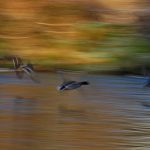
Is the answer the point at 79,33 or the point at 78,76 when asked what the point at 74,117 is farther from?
the point at 79,33

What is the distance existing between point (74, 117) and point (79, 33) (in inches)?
391

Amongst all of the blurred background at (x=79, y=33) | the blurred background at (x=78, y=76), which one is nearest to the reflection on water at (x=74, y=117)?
the blurred background at (x=78, y=76)

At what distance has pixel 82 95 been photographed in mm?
10172

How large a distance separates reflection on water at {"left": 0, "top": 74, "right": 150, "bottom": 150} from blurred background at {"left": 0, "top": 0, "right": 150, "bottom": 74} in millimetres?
3609

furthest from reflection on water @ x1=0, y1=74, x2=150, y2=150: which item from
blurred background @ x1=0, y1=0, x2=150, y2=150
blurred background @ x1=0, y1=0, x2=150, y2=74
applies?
blurred background @ x1=0, y1=0, x2=150, y2=74

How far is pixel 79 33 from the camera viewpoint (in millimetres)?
17969

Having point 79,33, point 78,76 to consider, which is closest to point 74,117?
point 78,76

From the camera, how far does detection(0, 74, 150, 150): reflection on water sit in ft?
22.0

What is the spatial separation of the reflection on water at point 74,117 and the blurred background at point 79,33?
3609 mm

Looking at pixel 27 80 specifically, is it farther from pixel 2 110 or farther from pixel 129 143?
pixel 129 143

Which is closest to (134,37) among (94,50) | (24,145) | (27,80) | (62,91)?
(94,50)

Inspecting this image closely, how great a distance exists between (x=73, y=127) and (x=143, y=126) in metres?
0.67

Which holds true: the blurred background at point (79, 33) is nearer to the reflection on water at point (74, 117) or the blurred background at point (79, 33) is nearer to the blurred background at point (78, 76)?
the blurred background at point (78, 76)

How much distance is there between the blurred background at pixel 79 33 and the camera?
50.8 feet
